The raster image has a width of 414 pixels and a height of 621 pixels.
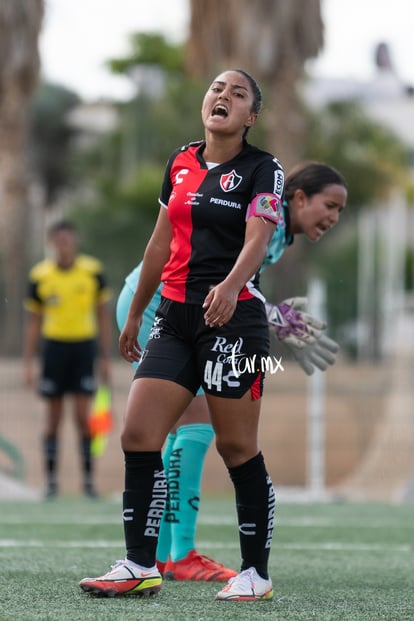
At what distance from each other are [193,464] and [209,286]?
1150 millimetres

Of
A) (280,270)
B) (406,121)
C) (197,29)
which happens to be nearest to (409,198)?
(406,121)

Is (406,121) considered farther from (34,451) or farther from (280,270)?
(34,451)

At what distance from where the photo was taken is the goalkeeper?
5.67 metres

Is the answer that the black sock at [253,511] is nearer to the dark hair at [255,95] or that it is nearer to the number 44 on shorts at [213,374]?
the number 44 on shorts at [213,374]

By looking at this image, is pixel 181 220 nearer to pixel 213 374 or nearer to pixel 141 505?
pixel 213 374

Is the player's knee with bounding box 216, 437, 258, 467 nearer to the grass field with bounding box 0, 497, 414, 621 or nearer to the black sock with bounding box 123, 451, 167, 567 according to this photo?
the black sock with bounding box 123, 451, 167, 567

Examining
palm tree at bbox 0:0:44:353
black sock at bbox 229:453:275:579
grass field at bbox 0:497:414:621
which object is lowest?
grass field at bbox 0:497:414:621

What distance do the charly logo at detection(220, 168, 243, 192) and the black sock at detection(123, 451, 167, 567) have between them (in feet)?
3.24

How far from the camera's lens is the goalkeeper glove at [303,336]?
5734mm

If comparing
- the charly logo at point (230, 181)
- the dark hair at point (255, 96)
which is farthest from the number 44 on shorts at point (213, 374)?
the dark hair at point (255, 96)

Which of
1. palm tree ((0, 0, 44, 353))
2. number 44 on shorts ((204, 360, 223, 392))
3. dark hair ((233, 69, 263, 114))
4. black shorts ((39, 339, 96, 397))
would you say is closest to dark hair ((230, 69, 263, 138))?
dark hair ((233, 69, 263, 114))

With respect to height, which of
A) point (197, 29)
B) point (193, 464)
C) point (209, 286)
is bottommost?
point (193, 464)

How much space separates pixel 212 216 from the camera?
4805mm

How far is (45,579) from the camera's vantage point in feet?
17.2
